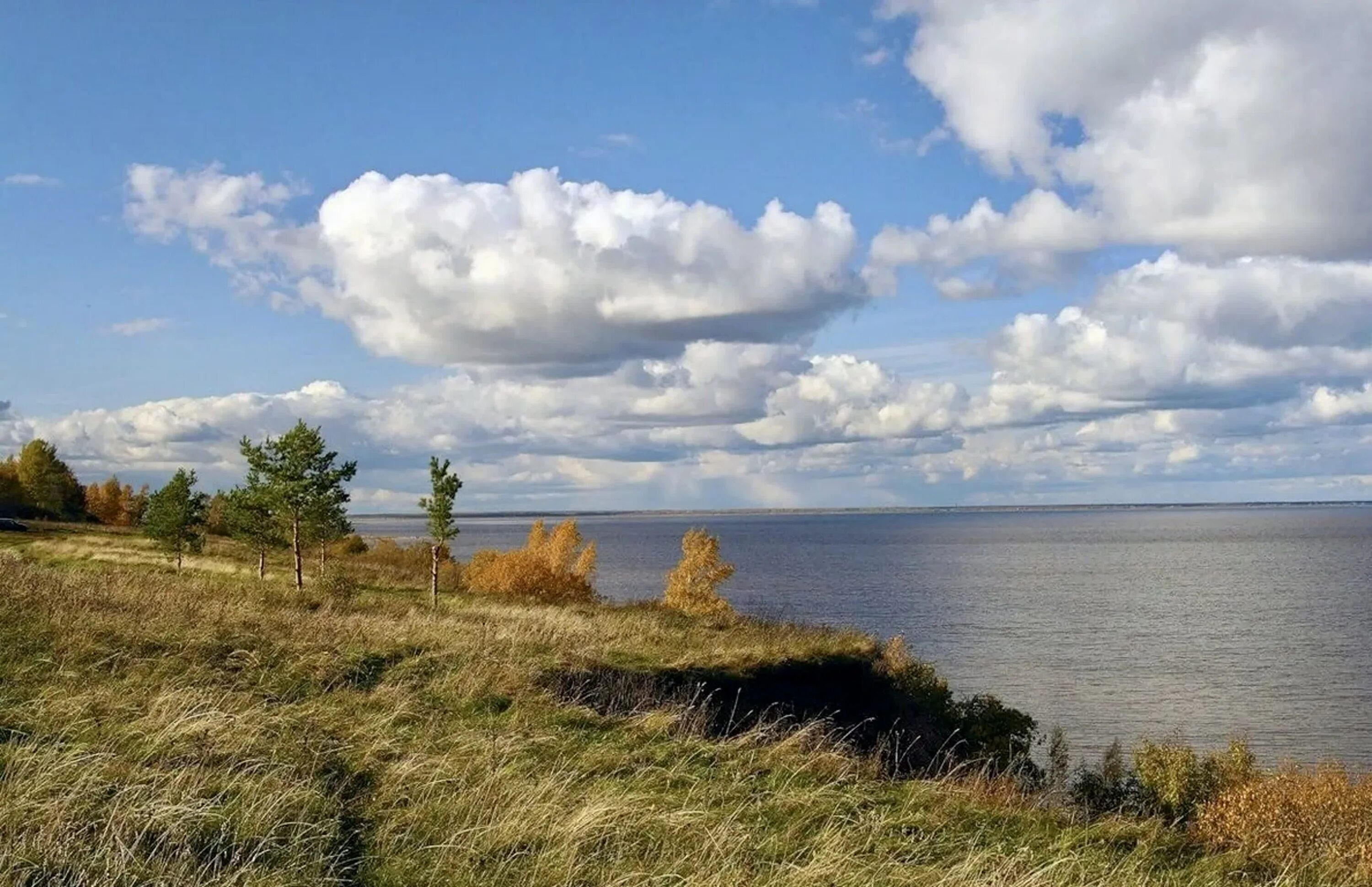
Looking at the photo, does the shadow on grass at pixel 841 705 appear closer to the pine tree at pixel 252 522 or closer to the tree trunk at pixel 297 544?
the tree trunk at pixel 297 544

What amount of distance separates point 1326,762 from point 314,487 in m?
39.5

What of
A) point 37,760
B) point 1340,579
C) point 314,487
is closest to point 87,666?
point 37,760

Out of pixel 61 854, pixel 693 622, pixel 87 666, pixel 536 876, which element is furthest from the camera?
pixel 693 622

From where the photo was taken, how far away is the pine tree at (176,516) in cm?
5262

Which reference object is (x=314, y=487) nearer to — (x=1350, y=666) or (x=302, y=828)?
(x=302, y=828)

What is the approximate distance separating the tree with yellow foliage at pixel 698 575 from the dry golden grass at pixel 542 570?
5.99 metres

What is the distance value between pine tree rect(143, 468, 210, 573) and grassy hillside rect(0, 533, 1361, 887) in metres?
41.0

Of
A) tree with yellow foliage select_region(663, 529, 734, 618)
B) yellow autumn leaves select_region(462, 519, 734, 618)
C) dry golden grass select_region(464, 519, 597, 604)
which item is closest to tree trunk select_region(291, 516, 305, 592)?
dry golden grass select_region(464, 519, 597, 604)

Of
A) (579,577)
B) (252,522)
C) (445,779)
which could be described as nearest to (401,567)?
(579,577)

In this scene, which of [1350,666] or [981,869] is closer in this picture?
[981,869]

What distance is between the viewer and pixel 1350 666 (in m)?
53.4

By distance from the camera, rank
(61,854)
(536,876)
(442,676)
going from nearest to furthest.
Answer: (61,854), (536,876), (442,676)

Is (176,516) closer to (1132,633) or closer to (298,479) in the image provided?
(298,479)

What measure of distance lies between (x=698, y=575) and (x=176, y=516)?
33.7 metres
